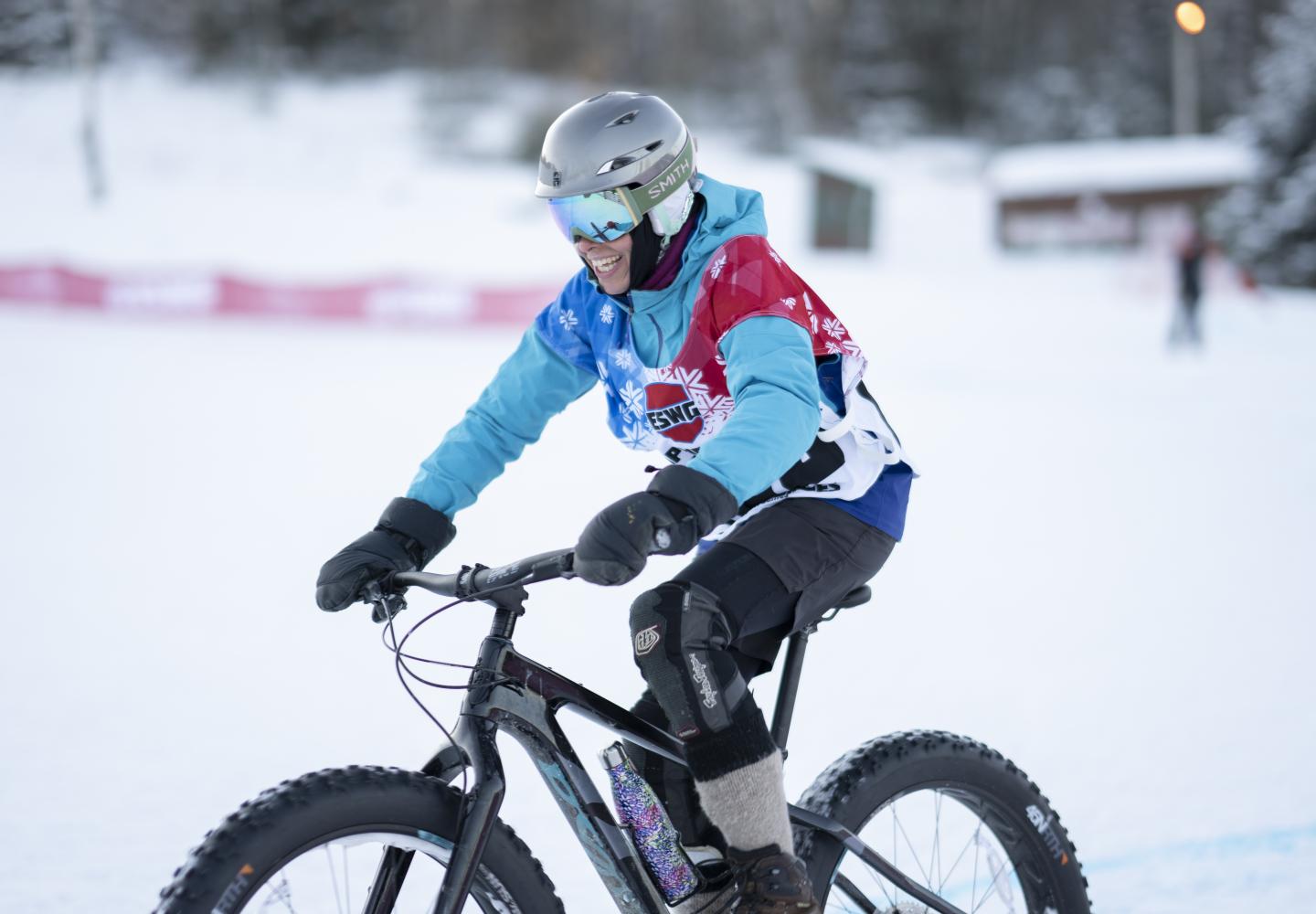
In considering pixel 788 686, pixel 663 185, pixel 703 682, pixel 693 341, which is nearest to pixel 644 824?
pixel 703 682

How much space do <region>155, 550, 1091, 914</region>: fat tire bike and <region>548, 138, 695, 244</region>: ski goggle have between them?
722 millimetres

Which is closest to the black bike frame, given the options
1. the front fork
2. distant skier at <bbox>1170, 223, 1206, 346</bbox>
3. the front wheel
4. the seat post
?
the front fork

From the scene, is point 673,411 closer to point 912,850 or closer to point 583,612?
point 912,850

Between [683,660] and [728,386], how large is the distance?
561mm

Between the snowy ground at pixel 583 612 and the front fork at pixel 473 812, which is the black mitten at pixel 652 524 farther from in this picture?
the snowy ground at pixel 583 612

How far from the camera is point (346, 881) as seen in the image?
206 centimetres

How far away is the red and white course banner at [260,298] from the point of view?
62.5ft

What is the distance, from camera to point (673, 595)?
7.03ft

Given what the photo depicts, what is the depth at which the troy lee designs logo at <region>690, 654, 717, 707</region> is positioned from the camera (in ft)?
6.93

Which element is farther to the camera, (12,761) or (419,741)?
(419,741)

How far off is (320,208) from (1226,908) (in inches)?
1255

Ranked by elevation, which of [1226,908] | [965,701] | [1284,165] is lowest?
[1226,908]

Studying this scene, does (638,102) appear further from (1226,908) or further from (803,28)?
(803,28)

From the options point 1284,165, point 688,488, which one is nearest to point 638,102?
point 688,488
